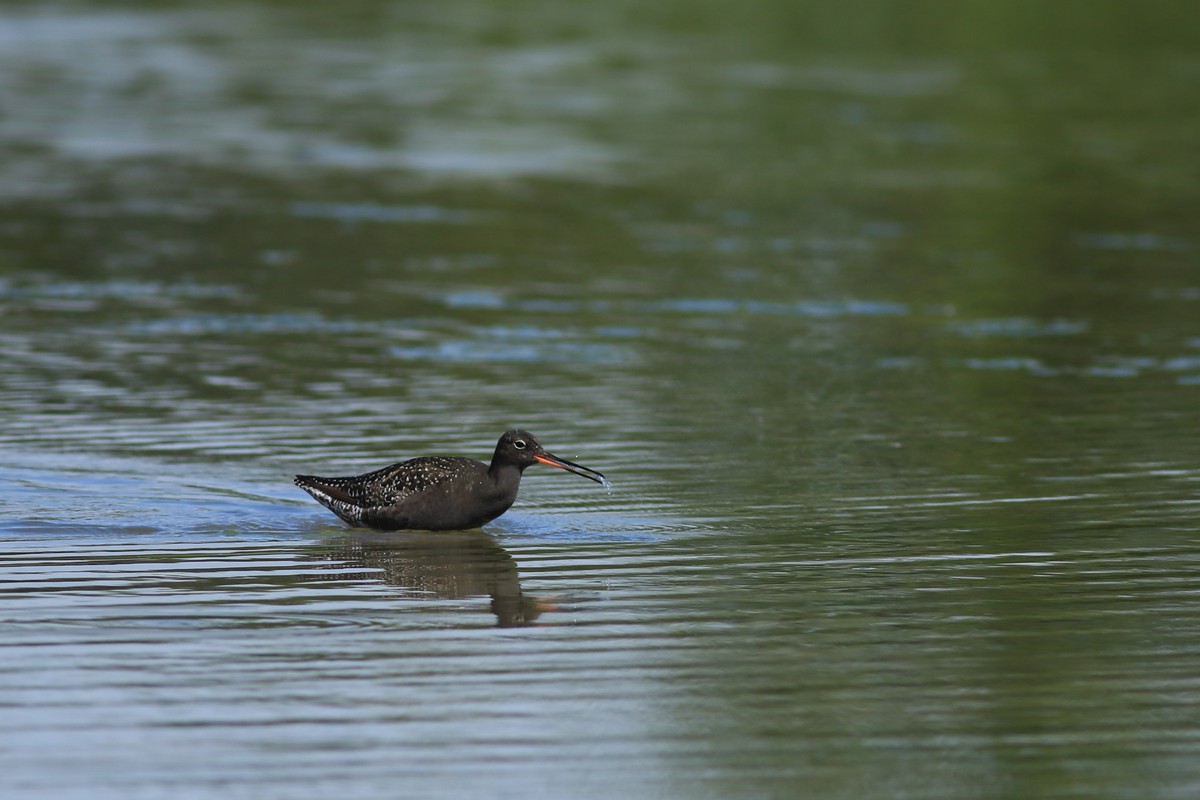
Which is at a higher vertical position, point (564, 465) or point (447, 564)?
point (564, 465)

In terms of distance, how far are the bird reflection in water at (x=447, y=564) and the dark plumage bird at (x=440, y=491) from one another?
0.44ft

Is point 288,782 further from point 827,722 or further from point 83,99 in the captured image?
point 83,99

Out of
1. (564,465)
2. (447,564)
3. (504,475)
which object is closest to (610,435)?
(564,465)

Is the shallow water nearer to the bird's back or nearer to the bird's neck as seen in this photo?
the bird's back

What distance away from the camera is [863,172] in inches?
1170

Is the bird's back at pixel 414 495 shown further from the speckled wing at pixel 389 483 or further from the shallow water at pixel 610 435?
the shallow water at pixel 610 435

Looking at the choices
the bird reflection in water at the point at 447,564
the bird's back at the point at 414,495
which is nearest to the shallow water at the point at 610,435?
the bird reflection in water at the point at 447,564

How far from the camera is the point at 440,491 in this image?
12531 millimetres

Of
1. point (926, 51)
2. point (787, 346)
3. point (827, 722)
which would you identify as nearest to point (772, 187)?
point (787, 346)

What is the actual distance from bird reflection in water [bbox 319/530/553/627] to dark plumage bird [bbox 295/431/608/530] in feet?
0.44

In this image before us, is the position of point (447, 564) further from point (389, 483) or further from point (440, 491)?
point (389, 483)

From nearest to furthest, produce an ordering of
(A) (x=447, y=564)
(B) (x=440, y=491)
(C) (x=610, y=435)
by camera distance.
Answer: (A) (x=447, y=564) → (B) (x=440, y=491) → (C) (x=610, y=435)

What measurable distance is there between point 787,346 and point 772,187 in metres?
9.79

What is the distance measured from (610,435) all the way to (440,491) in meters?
2.91
